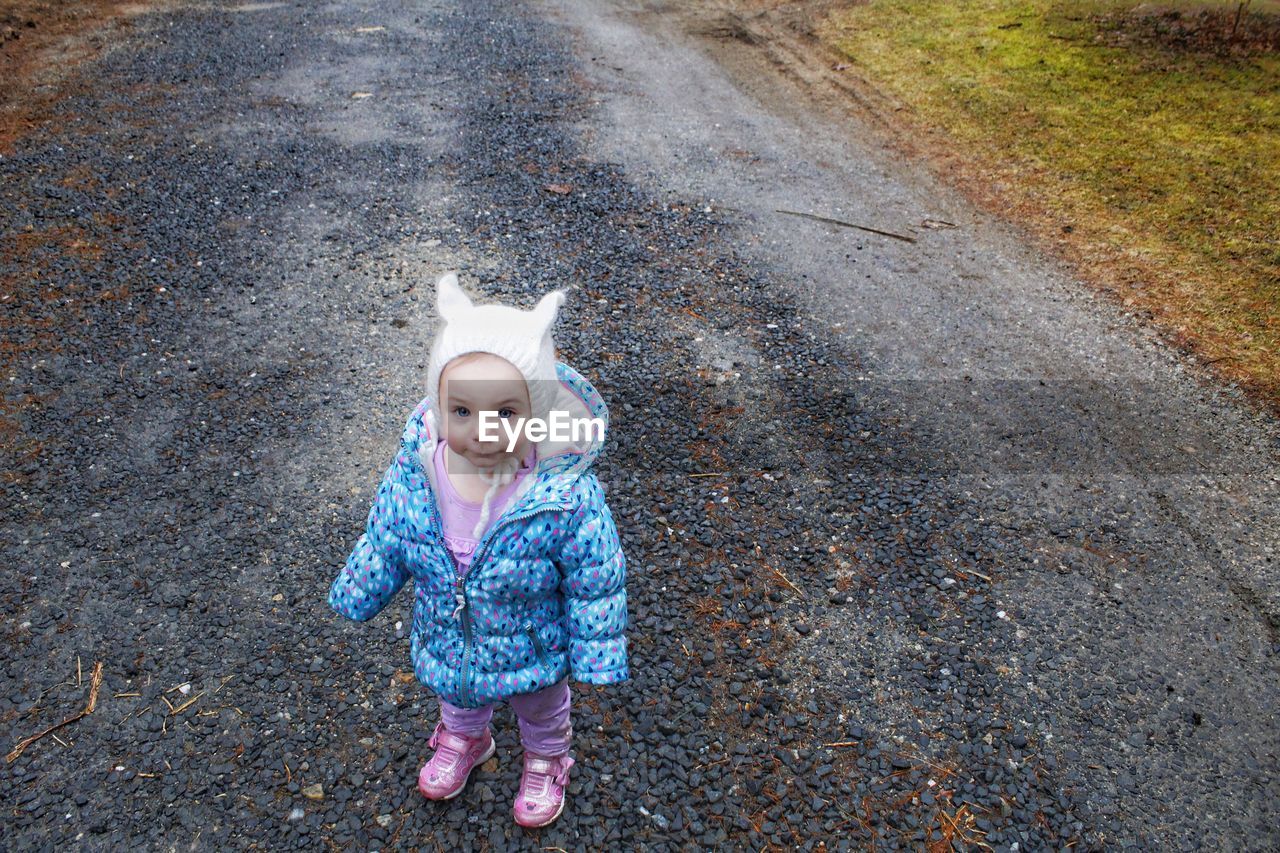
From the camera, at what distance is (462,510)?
100 inches

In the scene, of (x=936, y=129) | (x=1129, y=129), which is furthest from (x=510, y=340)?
(x=1129, y=129)

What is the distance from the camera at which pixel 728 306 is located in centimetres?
617

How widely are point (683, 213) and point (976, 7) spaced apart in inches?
303

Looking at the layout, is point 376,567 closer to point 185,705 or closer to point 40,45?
point 185,705

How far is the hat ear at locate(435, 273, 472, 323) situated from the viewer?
2405 mm

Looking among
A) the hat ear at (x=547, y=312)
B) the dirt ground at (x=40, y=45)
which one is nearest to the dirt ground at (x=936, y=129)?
the hat ear at (x=547, y=312)

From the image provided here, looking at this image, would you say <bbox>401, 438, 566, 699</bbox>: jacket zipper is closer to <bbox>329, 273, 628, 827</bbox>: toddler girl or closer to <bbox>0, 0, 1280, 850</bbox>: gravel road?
<bbox>329, 273, 628, 827</bbox>: toddler girl

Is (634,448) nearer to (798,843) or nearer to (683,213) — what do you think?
(798,843)

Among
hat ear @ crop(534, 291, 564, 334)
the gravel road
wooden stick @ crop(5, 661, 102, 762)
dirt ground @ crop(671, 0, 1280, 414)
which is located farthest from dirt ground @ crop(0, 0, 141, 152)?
hat ear @ crop(534, 291, 564, 334)

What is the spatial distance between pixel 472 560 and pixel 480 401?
0.50 metres

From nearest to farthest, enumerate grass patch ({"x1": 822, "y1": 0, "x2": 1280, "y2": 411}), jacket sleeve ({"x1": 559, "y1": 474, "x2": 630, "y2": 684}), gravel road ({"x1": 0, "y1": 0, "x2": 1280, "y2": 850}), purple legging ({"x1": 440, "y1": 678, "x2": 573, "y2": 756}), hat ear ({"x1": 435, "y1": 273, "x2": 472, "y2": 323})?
hat ear ({"x1": 435, "y1": 273, "x2": 472, "y2": 323})
jacket sleeve ({"x1": 559, "y1": 474, "x2": 630, "y2": 684})
purple legging ({"x1": 440, "y1": 678, "x2": 573, "y2": 756})
gravel road ({"x1": 0, "y1": 0, "x2": 1280, "y2": 850})
grass patch ({"x1": 822, "y1": 0, "x2": 1280, "y2": 411})

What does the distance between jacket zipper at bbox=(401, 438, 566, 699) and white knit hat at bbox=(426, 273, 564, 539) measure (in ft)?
0.64

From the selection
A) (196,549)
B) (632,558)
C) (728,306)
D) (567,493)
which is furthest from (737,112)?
(567,493)

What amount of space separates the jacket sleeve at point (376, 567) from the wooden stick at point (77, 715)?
58.4 inches
